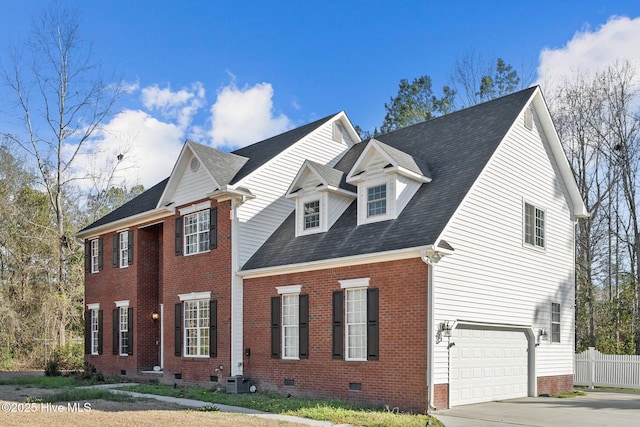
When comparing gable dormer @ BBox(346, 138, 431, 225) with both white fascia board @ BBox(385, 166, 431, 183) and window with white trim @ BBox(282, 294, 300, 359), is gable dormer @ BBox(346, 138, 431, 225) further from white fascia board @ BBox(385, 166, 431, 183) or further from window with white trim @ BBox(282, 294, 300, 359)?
window with white trim @ BBox(282, 294, 300, 359)

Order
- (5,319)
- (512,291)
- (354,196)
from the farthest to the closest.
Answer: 1. (5,319)
2. (354,196)
3. (512,291)

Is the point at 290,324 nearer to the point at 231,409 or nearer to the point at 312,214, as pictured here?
the point at 312,214

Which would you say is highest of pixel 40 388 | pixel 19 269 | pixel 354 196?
pixel 354 196

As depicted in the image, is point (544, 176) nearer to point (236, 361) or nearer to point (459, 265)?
point (459, 265)

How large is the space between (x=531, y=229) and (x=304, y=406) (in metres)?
9.07

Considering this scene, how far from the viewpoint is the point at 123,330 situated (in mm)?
26125

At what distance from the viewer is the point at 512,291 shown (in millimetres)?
18375

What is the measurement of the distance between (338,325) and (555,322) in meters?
7.78

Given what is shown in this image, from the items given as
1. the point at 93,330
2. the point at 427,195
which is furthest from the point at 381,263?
the point at 93,330

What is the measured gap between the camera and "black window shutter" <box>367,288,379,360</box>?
16062 millimetres

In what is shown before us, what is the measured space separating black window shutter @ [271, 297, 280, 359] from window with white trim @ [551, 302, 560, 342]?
8.66m

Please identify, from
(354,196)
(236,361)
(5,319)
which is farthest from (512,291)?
(5,319)

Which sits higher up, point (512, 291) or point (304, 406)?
point (512, 291)

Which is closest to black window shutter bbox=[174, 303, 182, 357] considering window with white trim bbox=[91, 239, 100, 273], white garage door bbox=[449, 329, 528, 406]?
window with white trim bbox=[91, 239, 100, 273]
